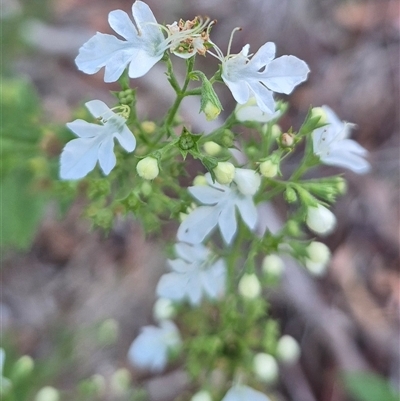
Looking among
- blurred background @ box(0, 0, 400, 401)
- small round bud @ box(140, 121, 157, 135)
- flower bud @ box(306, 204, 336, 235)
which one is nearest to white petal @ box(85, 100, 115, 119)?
small round bud @ box(140, 121, 157, 135)

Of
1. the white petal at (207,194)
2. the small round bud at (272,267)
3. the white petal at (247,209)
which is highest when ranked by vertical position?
the white petal at (207,194)

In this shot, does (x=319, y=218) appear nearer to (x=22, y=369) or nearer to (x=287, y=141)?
(x=287, y=141)

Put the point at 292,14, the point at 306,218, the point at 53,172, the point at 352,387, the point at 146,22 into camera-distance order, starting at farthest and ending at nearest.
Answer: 1. the point at 292,14
2. the point at 352,387
3. the point at 53,172
4. the point at 306,218
5. the point at 146,22

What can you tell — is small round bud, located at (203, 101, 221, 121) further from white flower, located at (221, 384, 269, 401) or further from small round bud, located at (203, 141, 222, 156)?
white flower, located at (221, 384, 269, 401)

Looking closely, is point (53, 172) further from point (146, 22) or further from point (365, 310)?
point (365, 310)

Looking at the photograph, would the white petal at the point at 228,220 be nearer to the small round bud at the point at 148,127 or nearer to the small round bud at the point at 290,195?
the small round bud at the point at 290,195

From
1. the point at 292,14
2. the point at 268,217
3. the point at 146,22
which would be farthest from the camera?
the point at 292,14

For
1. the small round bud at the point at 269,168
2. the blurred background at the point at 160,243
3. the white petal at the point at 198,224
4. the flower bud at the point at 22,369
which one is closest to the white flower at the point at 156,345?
the blurred background at the point at 160,243

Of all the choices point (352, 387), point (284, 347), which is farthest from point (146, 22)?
point (352, 387)
